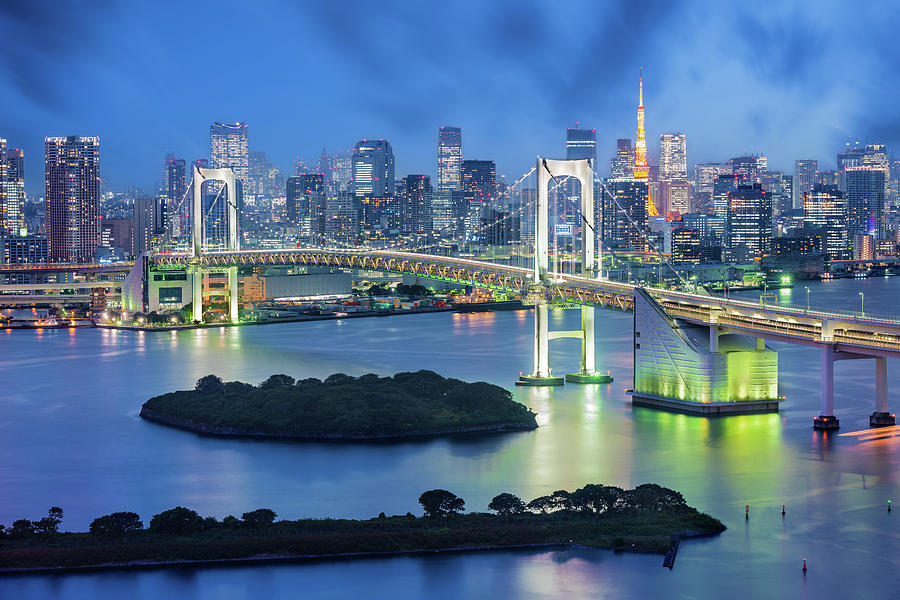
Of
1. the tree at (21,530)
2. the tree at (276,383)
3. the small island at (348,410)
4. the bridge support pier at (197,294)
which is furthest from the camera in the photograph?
the bridge support pier at (197,294)

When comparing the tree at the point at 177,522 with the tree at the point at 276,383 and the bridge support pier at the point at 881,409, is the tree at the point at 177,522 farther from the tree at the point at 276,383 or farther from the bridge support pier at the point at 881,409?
the bridge support pier at the point at 881,409

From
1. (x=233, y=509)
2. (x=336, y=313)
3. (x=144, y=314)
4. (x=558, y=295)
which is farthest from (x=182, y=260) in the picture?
(x=233, y=509)

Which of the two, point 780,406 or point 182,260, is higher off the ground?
point 182,260

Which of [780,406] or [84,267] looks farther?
[84,267]

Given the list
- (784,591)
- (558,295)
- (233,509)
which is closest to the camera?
(784,591)

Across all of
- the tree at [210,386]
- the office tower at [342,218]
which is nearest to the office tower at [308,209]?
the office tower at [342,218]

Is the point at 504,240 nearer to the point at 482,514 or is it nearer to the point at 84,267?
the point at 84,267

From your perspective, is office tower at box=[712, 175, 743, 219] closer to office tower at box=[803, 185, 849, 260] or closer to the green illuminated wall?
office tower at box=[803, 185, 849, 260]
